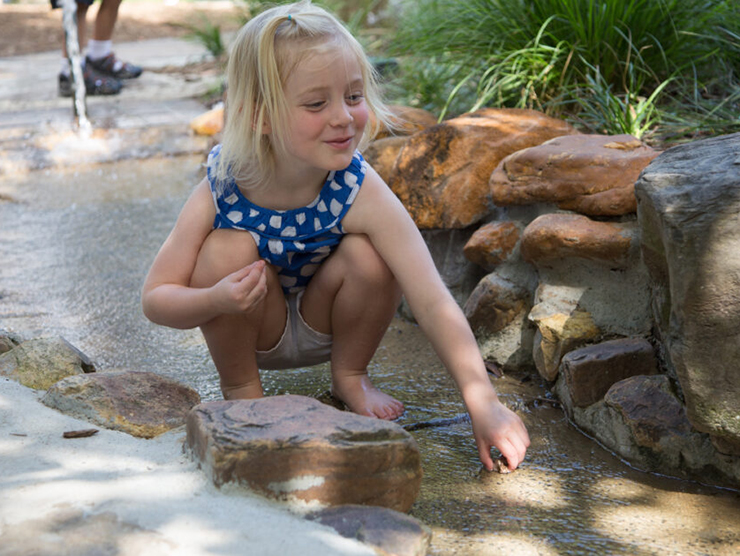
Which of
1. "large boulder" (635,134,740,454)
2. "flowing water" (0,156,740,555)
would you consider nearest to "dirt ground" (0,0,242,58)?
"flowing water" (0,156,740,555)

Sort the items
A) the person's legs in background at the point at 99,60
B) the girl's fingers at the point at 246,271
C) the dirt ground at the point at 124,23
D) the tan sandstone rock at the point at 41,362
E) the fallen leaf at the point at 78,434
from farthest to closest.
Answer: the dirt ground at the point at 124,23 → the person's legs in background at the point at 99,60 → the tan sandstone rock at the point at 41,362 → the girl's fingers at the point at 246,271 → the fallen leaf at the point at 78,434

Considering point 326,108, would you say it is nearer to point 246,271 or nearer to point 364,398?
point 246,271

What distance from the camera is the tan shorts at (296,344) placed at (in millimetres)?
2256

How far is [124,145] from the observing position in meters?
5.45

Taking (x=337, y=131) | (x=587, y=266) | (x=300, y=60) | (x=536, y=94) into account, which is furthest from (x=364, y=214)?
(x=536, y=94)

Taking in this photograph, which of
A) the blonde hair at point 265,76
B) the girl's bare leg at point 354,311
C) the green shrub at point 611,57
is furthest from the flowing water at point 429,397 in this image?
the green shrub at point 611,57

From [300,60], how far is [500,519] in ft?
3.61

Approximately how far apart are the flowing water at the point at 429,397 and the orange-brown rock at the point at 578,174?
0.54 m

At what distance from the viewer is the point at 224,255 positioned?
81.4 inches

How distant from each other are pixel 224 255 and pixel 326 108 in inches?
17.2

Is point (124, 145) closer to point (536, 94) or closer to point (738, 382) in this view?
point (536, 94)

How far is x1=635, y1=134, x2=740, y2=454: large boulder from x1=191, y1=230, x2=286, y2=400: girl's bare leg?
3.12 feet

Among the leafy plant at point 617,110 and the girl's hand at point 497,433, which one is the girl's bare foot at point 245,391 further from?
the leafy plant at point 617,110

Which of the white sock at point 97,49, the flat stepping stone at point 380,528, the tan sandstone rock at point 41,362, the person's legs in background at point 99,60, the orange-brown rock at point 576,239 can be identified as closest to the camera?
the flat stepping stone at point 380,528
